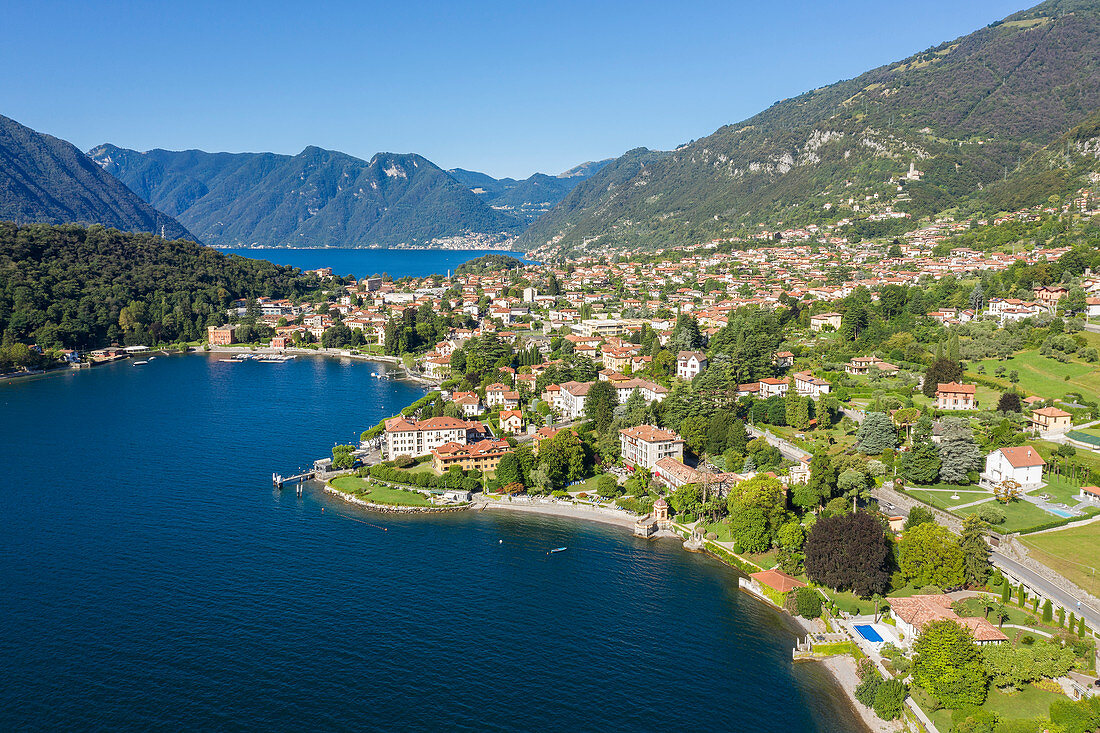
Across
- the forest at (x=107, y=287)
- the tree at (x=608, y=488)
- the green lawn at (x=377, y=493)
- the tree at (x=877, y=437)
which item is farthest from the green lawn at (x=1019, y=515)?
the forest at (x=107, y=287)

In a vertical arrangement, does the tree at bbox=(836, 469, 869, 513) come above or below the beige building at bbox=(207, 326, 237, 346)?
below

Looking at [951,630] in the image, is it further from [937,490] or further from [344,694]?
[344,694]

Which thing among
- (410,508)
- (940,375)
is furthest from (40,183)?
(940,375)

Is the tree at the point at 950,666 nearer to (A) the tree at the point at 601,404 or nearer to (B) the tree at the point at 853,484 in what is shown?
(B) the tree at the point at 853,484

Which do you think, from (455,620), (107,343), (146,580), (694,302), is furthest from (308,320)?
(455,620)

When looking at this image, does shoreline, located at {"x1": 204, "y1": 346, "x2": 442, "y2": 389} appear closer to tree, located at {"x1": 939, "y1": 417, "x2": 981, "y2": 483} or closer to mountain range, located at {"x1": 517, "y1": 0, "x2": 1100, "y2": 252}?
tree, located at {"x1": 939, "y1": 417, "x2": 981, "y2": 483}

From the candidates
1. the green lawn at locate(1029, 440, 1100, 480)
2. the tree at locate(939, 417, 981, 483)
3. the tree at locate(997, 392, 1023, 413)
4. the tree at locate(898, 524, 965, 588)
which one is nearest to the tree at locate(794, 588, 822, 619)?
the tree at locate(898, 524, 965, 588)

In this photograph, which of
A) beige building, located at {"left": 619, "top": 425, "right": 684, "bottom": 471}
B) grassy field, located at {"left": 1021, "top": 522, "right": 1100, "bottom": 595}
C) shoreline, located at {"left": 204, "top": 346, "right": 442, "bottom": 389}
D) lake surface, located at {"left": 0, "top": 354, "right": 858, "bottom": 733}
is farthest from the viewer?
shoreline, located at {"left": 204, "top": 346, "right": 442, "bottom": 389}

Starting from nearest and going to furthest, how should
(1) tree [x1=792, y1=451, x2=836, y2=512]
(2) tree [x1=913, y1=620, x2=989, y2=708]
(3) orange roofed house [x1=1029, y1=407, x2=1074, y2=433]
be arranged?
(2) tree [x1=913, y1=620, x2=989, y2=708] < (1) tree [x1=792, y1=451, x2=836, y2=512] < (3) orange roofed house [x1=1029, y1=407, x2=1074, y2=433]

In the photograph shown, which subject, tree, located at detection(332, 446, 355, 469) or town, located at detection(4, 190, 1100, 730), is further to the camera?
tree, located at detection(332, 446, 355, 469)
